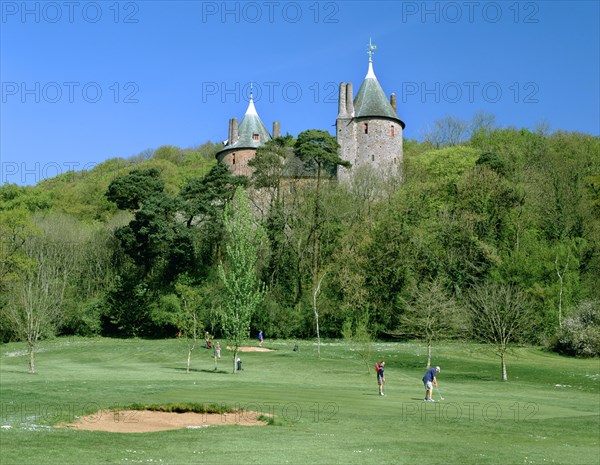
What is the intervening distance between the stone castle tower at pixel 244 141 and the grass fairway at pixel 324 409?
3602 cm

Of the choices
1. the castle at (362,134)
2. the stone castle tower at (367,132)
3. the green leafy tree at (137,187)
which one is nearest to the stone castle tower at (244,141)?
the castle at (362,134)

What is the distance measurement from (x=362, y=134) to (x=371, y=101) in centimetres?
406

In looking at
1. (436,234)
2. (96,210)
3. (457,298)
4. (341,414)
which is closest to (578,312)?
(457,298)

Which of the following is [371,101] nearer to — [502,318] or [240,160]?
[240,160]

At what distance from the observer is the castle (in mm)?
80625

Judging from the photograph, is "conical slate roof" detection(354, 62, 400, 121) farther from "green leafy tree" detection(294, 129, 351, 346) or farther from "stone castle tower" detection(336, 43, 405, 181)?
"green leafy tree" detection(294, 129, 351, 346)

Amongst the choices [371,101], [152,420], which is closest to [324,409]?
[152,420]

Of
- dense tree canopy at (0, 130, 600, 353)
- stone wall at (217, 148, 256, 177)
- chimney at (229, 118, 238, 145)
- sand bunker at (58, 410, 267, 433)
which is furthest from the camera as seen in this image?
chimney at (229, 118, 238, 145)

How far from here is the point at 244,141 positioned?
273ft

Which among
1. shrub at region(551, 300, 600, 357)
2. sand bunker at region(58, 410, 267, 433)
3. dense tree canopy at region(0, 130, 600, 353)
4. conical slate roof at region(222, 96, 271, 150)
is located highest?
conical slate roof at region(222, 96, 271, 150)

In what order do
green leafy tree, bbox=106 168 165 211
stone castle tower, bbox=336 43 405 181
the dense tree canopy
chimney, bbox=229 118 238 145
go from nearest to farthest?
the dense tree canopy
green leafy tree, bbox=106 168 165 211
stone castle tower, bbox=336 43 405 181
chimney, bbox=229 118 238 145

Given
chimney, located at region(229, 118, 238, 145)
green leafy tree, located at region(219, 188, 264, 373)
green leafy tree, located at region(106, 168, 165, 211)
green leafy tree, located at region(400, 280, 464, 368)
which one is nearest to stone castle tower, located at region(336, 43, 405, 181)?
chimney, located at region(229, 118, 238, 145)

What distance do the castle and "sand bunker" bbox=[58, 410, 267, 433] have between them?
55838 mm

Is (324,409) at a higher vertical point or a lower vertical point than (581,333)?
lower
